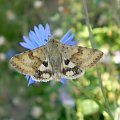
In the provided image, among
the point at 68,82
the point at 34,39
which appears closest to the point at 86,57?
the point at 34,39

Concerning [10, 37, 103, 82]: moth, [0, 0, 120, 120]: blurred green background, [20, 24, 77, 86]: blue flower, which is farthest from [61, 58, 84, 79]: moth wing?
[0, 0, 120, 120]: blurred green background

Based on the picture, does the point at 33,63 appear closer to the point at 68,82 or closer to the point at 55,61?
the point at 55,61

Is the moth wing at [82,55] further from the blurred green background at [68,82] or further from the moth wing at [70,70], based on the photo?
the blurred green background at [68,82]

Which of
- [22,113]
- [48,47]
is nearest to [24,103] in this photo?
[22,113]

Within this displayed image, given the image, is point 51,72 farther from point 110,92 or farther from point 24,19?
point 24,19

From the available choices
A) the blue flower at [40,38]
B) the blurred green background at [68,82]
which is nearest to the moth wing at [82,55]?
the blue flower at [40,38]

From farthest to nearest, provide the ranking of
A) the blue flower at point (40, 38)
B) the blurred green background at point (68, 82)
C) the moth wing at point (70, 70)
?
the blurred green background at point (68, 82) < the blue flower at point (40, 38) < the moth wing at point (70, 70)
